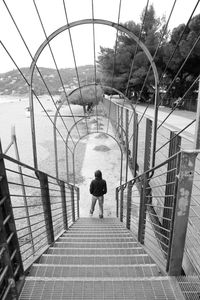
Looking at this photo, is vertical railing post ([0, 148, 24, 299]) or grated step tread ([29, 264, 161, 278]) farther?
grated step tread ([29, 264, 161, 278])

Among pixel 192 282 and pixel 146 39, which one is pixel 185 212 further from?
pixel 146 39

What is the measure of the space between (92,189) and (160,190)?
4.52 ft

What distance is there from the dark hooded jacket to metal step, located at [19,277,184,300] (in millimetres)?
2789

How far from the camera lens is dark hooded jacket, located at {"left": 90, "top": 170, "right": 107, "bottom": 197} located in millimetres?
4098

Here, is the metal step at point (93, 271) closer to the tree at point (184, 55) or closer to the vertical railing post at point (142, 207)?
the vertical railing post at point (142, 207)

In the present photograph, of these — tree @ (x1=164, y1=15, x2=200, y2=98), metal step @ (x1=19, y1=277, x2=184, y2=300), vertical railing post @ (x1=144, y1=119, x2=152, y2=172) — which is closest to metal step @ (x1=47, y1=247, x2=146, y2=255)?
metal step @ (x1=19, y1=277, x2=184, y2=300)

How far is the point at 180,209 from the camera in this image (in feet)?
3.94

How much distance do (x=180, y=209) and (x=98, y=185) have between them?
299 centimetres

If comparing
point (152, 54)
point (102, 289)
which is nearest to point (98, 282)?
point (102, 289)

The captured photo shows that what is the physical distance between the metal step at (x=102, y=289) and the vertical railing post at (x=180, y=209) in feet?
0.42

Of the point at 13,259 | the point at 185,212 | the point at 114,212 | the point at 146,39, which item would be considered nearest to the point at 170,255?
the point at 185,212

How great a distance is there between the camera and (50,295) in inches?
48.1

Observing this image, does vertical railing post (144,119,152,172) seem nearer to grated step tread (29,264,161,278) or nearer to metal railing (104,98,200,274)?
metal railing (104,98,200,274)

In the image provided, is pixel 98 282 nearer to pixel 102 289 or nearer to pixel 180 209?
pixel 102 289
